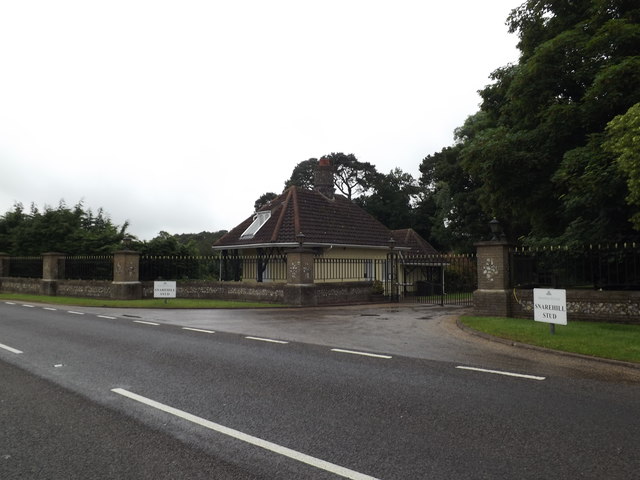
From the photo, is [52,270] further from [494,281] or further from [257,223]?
[494,281]

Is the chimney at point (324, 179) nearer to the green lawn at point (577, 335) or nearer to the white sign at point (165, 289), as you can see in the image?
the white sign at point (165, 289)

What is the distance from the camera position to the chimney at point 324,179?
38.2 metres

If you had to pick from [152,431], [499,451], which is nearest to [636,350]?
[499,451]

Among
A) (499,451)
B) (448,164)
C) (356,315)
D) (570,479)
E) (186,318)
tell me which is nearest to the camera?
(570,479)

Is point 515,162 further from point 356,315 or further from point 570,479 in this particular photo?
point 570,479

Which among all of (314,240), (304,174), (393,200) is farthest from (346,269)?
(304,174)

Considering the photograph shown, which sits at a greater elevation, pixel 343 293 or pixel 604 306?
pixel 604 306

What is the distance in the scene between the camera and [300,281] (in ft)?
69.2

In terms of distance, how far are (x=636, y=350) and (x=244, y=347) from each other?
747 cm

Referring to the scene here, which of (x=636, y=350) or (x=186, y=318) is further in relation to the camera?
(x=186, y=318)

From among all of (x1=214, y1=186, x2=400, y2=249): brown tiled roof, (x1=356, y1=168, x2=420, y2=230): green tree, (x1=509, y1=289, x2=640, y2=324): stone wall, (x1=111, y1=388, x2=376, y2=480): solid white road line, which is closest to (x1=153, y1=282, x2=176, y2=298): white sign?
(x1=214, y1=186, x2=400, y2=249): brown tiled roof

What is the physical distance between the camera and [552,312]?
1047cm

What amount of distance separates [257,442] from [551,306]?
847cm

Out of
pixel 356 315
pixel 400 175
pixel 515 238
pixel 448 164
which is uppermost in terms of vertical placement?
pixel 400 175
